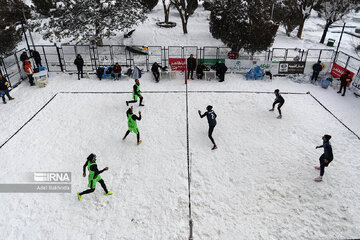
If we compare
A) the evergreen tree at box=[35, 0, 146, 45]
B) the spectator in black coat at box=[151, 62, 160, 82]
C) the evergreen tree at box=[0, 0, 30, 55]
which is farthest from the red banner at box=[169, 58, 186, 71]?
the evergreen tree at box=[0, 0, 30, 55]

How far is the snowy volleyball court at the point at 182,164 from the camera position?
761 centimetres

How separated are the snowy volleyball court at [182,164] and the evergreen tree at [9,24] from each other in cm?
892

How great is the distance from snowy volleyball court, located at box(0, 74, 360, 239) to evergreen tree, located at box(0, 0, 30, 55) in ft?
29.3

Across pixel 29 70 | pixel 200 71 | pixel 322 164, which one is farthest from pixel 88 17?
pixel 322 164

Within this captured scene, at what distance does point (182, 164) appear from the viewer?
33.1 ft

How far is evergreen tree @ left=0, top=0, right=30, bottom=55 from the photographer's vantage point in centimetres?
2217

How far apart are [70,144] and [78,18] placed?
1404 centimetres

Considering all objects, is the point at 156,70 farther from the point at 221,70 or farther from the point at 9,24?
the point at 9,24

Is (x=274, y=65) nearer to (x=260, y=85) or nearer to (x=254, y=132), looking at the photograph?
(x=260, y=85)

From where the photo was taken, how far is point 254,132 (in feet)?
40.1

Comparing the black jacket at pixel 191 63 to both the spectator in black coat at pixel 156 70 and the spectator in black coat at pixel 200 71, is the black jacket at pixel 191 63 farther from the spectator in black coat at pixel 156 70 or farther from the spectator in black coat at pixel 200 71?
the spectator in black coat at pixel 156 70

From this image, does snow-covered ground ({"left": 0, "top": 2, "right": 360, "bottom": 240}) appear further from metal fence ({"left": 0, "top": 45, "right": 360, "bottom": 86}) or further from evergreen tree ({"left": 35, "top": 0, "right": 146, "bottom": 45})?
evergreen tree ({"left": 35, "top": 0, "right": 146, "bottom": 45})

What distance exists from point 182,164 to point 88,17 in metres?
17.2

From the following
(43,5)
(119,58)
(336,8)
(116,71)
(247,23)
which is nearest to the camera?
(116,71)
